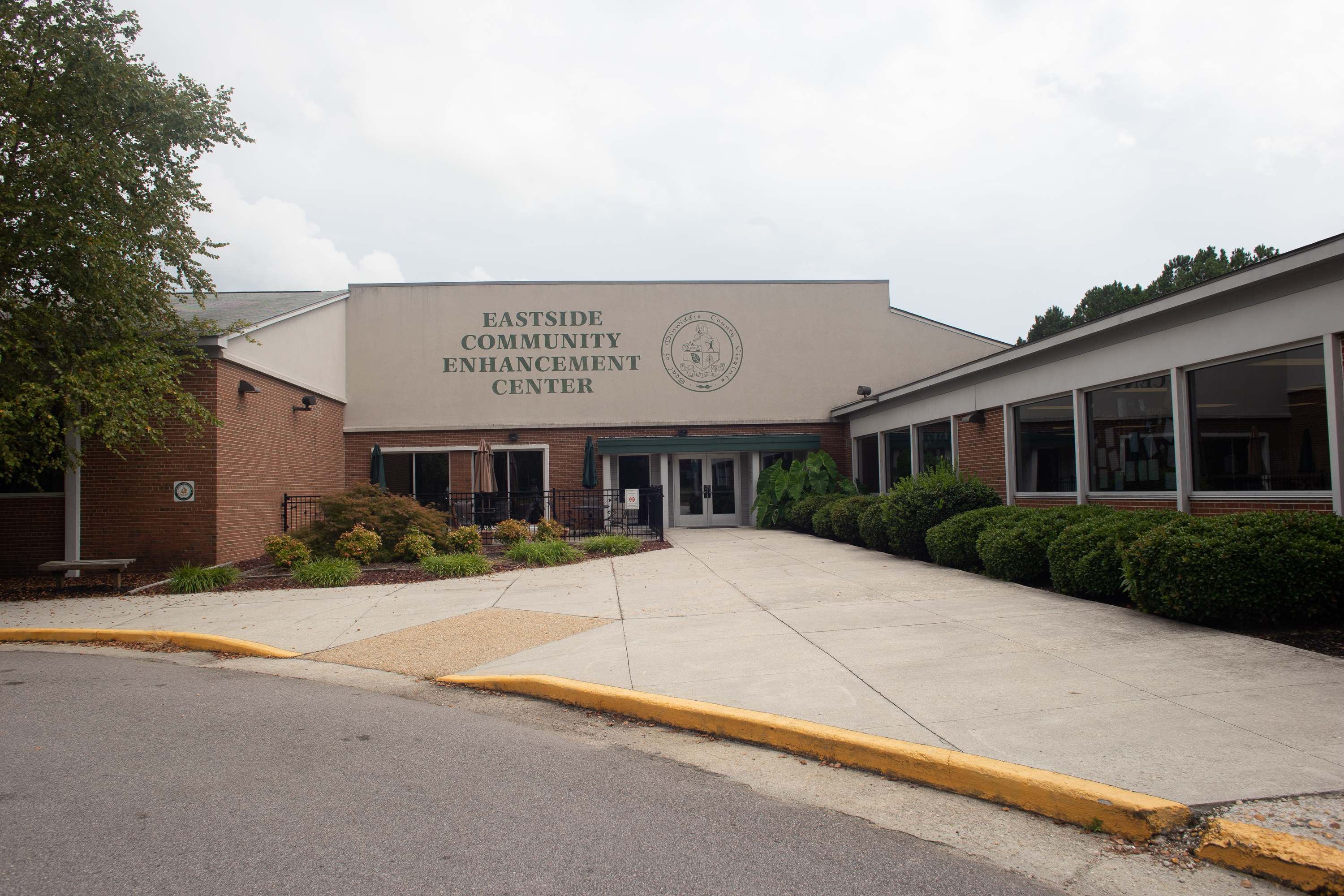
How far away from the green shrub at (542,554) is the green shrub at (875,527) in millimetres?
5290

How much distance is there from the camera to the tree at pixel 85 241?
34.2 feet

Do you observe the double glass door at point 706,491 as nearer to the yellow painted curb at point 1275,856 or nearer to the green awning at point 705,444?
the green awning at point 705,444

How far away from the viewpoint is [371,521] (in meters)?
13.6

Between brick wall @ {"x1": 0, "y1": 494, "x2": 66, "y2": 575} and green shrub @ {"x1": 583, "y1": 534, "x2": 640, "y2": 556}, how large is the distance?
8965 mm

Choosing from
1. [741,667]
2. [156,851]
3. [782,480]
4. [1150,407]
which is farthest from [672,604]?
[782,480]

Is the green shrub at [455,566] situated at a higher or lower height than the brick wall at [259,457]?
lower

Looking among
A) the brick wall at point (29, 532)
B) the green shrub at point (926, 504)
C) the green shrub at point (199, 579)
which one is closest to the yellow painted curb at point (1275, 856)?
the green shrub at point (926, 504)

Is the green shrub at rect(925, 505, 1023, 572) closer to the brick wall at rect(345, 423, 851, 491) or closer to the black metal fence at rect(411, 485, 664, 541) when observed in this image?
the black metal fence at rect(411, 485, 664, 541)

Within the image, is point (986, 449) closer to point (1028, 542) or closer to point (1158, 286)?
point (1028, 542)

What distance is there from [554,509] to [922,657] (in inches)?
530

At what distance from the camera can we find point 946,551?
Result: 11.5 metres

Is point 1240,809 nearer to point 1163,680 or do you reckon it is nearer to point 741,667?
point 1163,680

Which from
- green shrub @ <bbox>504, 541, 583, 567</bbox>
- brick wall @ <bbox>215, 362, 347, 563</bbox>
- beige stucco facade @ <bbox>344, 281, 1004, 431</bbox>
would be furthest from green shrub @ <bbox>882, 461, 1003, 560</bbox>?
brick wall @ <bbox>215, 362, 347, 563</bbox>

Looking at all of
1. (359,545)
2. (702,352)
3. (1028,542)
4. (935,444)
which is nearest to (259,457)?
(359,545)
